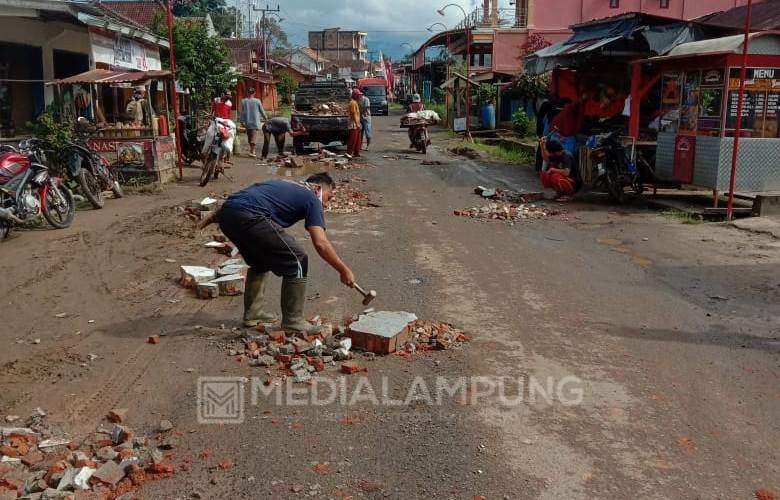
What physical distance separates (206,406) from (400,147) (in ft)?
68.6

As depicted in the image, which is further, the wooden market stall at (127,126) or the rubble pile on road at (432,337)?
the wooden market stall at (127,126)

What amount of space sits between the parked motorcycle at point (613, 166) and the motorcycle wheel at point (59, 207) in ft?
27.2

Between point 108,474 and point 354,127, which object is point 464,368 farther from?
point 354,127

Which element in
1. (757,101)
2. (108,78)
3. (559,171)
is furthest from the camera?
(108,78)

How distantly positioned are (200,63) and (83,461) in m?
25.1

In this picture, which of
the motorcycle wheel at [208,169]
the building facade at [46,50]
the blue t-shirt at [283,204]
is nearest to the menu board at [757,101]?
the blue t-shirt at [283,204]

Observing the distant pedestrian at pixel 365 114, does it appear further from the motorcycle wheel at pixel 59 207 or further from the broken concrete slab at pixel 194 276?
the broken concrete slab at pixel 194 276

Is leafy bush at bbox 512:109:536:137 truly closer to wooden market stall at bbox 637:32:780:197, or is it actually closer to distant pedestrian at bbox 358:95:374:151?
distant pedestrian at bbox 358:95:374:151

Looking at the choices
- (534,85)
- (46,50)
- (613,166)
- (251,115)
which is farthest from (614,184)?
Answer: (534,85)

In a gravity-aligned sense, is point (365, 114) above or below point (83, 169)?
above

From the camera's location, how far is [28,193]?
9039 millimetres

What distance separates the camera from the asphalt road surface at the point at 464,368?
3424 millimetres

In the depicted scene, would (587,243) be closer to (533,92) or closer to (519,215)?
(519,215)

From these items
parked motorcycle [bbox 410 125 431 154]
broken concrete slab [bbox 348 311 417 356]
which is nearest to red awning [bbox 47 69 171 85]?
broken concrete slab [bbox 348 311 417 356]
